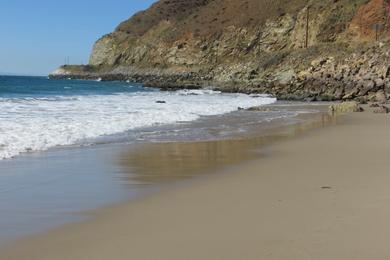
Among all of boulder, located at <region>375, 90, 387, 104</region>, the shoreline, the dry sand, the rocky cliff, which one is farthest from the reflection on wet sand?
the rocky cliff

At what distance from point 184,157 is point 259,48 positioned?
226 ft

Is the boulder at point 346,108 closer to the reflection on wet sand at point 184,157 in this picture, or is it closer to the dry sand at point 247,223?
the reflection on wet sand at point 184,157

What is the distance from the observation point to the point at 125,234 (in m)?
4.68

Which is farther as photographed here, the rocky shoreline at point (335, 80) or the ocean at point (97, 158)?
the rocky shoreline at point (335, 80)

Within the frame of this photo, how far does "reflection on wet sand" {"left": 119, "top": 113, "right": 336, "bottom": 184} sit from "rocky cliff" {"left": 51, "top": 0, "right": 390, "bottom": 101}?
19.1 metres

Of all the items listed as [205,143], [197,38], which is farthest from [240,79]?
[205,143]

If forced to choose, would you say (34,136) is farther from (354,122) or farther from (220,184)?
(354,122)

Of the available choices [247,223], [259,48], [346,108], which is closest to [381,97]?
[346,108]

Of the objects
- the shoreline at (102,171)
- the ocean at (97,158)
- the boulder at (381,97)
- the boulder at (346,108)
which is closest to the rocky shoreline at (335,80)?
the boulder at (381,97)

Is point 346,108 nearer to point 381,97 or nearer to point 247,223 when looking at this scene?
point 381,97

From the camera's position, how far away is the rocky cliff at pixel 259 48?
132ft

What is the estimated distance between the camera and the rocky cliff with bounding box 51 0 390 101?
40.1m

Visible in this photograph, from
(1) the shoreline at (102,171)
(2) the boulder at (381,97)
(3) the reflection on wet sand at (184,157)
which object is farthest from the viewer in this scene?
(2) the boulder at (381,97)

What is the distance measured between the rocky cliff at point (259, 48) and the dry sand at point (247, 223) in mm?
23180
